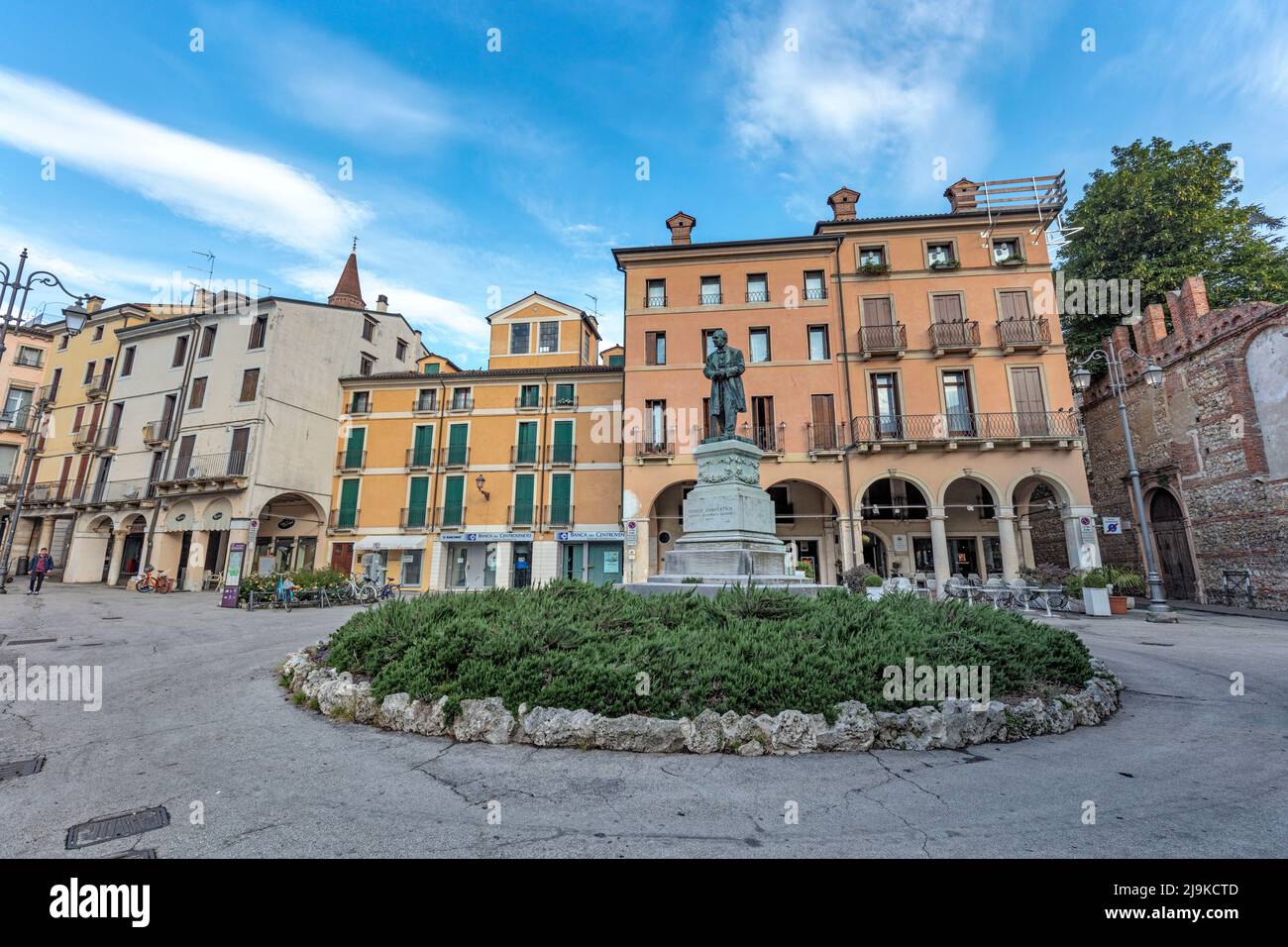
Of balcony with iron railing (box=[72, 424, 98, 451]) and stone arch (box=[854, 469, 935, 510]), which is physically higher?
balcony with iron railing (box=[72, 424, 98, 451])

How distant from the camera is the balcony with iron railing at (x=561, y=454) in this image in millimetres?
25891

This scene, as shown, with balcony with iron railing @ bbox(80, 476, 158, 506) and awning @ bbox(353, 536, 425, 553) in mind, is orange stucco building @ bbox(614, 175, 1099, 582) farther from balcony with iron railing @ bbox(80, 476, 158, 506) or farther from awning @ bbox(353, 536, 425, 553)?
balcony with iron railing @ bbox(80, 476, 158, 506)

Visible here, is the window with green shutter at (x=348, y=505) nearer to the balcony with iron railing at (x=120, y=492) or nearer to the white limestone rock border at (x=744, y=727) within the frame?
the balcony with iron railing at (x=120, y=492)

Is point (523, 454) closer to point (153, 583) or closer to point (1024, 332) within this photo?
point (153, 583)

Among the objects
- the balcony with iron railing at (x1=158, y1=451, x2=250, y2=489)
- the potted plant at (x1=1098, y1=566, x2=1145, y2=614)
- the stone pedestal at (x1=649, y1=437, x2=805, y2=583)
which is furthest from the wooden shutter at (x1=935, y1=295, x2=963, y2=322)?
the balcony with iron railing at (x1=158, y1=451, x2=250, y2=489)

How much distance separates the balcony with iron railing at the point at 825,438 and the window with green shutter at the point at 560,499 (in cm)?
1136

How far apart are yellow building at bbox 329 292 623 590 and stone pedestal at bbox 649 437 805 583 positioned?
46.4 feet

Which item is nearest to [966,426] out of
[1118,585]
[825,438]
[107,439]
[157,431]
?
[825,438]

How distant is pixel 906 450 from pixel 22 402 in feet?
162

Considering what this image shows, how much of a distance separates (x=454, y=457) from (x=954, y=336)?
2322 cm

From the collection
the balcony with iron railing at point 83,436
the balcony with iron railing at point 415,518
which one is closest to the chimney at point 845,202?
the balcony with iron railing at point 415,518

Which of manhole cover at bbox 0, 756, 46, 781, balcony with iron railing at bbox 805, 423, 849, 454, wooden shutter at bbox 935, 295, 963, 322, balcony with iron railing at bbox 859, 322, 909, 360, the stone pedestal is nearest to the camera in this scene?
manhole cover at bbox 0, 756, 46, 781

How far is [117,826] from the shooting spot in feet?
9.93

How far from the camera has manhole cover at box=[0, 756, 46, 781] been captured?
3.85m
